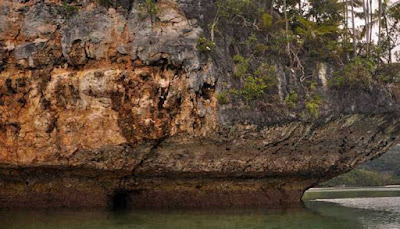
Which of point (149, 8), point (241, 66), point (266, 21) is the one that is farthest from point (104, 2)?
point (266, 21)

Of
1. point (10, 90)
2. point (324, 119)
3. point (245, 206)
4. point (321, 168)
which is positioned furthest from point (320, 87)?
point (10, 90)

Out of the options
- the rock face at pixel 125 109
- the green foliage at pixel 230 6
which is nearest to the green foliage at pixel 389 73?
the rock face at pixel 125 109

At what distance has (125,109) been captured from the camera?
1100 centimetres

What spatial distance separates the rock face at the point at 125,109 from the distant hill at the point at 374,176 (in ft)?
91.2

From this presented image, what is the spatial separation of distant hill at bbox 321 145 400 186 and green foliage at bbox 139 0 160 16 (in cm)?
3087

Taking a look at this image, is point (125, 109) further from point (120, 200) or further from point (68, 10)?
point (120, 200)

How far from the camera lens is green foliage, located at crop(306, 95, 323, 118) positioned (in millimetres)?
11363

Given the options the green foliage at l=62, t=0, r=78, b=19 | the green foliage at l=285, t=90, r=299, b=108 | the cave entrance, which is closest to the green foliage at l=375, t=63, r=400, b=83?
the green foliage at l=285, t=90, r=299, b=108

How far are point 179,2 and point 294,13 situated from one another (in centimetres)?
509

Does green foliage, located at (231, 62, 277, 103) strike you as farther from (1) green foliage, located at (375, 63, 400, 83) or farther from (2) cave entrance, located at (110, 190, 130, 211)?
(2) cave entrance, located at (110, 190, 130, 211)

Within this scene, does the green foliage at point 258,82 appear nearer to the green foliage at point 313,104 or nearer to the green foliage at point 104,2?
the green foliage at point 313,104

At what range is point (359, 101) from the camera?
40.8 feet

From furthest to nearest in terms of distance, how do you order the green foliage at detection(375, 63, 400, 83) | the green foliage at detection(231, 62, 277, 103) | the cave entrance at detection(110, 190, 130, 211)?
the green foliage at detection(375, 63, 400, 83)
the cave entrance at detection(110, 190, 130, 211)
the green foliage at detection(231, 62, 277, 103)

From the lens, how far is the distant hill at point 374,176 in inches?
1523
